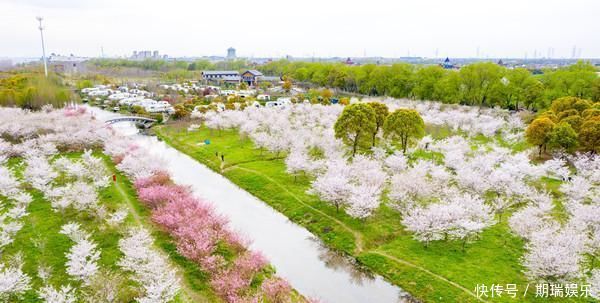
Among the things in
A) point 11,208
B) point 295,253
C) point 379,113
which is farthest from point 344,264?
point 11,208

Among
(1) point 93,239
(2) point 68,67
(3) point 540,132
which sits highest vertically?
(2) point 68,67

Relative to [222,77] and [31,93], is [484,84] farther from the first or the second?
[222,77]

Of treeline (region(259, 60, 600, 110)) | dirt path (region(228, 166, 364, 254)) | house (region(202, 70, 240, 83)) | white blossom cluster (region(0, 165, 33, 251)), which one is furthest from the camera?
house (region(202, 70, 240, 83))

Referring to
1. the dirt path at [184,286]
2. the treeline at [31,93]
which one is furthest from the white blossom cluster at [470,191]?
the treeline at [31,93]

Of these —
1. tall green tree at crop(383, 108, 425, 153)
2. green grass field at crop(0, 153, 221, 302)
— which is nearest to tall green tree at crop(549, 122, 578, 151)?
tall green tree at crop(383, 108, 425, 153)

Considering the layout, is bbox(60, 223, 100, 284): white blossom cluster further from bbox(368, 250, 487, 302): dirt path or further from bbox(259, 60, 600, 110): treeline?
bbox(259, 60, 600, 110): treeline

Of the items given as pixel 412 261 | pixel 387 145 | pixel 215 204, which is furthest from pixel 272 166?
pixel 412 261

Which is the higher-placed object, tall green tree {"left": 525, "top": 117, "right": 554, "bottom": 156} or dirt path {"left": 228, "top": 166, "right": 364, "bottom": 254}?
tall green tree {"left": 525, "top": 117, "right": 554, "bottom": 156}
